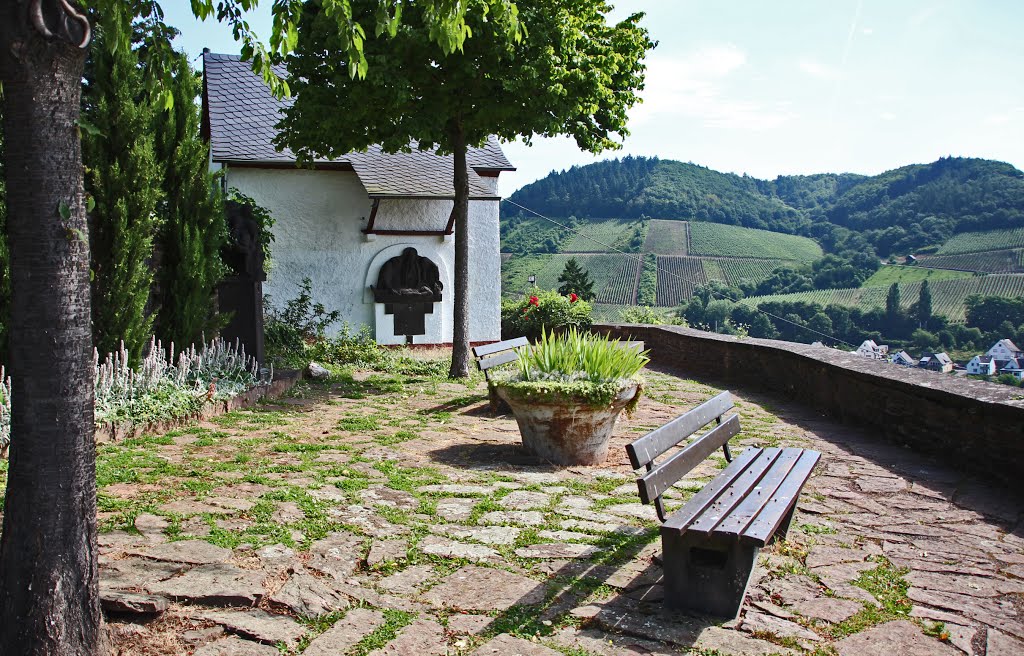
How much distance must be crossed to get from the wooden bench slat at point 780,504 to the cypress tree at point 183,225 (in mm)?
6495

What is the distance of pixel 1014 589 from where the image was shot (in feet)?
11.4

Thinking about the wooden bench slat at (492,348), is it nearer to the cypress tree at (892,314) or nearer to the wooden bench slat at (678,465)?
the wooden bench slat at (678,465)

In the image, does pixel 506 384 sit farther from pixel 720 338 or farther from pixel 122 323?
pixel 720 338

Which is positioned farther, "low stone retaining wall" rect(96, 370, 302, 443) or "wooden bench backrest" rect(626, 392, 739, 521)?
"low stone retaining wall" rect(96, 370, 302, 443)

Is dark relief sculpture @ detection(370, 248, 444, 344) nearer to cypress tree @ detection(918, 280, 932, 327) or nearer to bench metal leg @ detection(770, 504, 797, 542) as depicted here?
bench metal leg @ detection(770, 504, 797, 542)

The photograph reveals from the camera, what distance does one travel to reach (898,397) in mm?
6594

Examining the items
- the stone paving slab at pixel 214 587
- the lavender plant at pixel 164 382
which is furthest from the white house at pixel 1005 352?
the stone paving slab at pixel 214 587

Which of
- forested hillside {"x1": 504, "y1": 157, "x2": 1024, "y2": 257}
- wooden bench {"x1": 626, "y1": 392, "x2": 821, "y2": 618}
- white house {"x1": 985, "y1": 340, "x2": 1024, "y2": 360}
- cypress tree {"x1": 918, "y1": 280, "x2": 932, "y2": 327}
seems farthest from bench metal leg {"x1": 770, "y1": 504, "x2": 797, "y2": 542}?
forested hillside {"x1": 504, "y1": 157, "x2": 1024, "y2": 257}

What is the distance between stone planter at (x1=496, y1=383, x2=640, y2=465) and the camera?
18.1ft

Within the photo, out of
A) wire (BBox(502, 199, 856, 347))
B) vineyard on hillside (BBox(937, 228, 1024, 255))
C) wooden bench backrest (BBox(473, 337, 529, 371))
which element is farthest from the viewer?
vineyard on hillside (BBox(937, 228, 1024, 255))

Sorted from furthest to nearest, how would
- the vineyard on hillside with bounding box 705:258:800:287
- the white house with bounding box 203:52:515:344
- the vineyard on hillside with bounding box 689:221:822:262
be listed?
the vineyard on hillside with bounding box 689:221:822:262
the vineyard on hillside with bounding box 705:258:800:287
the white house with bounding box 203:52:515:344

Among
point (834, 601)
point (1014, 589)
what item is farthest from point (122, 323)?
point (1014, 589)

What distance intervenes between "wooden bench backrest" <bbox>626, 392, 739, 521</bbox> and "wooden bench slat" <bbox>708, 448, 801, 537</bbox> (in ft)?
1.03

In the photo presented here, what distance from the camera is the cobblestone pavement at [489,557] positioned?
2.92 m
